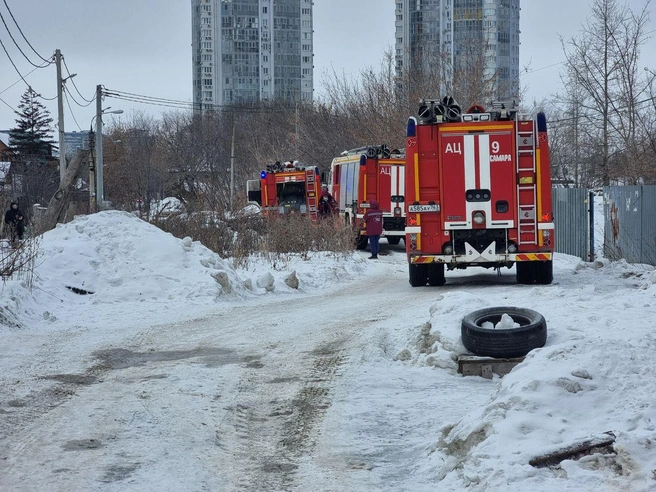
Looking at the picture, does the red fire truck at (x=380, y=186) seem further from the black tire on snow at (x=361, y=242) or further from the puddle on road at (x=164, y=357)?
the puddle on road at (x=164, y=357)

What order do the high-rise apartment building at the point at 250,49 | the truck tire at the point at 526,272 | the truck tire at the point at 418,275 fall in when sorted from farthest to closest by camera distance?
the high-rise apartment building at the point at 250,49 → the truck tire at the point at 418,275 → the truck tire at the point at 526,272

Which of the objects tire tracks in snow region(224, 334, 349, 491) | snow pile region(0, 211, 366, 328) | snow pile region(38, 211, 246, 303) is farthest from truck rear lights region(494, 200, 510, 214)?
tire tracks in snow region(224, 334, 349, 491)

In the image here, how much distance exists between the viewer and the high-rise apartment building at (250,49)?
125 meters

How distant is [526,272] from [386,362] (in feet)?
26.8

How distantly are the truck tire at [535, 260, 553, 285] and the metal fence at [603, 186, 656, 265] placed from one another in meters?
4.76

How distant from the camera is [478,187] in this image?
54.2 feet

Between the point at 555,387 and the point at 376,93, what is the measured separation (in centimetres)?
4349

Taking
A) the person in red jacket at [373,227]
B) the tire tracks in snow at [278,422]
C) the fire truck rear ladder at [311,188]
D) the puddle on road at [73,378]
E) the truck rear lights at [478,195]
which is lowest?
the tire tracks in snow at [278,422]

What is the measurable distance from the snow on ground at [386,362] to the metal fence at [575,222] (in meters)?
5.17

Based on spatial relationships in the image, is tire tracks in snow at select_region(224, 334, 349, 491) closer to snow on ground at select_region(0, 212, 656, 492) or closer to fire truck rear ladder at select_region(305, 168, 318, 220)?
snow on ground at select_region(0, 212, 656, 492)

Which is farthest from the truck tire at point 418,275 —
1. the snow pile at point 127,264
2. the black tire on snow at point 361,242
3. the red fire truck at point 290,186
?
the red fire truck at point 290,186

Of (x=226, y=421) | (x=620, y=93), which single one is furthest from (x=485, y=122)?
(x=620, y=93)

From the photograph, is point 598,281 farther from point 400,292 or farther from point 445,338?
point 445,338

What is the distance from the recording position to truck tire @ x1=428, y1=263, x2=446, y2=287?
57.4 ft
